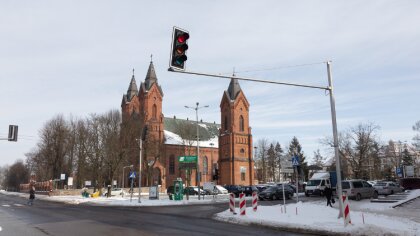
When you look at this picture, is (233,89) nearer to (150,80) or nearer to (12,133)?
(150,80)

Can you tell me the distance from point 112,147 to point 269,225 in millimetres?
40923

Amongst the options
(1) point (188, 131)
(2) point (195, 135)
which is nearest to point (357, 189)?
(1) point (188, 131)

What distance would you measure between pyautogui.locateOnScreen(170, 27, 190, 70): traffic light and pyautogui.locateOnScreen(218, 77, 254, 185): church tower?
6760 centimetres

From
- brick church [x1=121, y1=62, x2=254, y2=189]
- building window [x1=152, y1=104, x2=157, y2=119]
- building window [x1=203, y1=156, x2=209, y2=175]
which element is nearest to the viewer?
brick church [x1=121, y1=62, x2=254, y2=189]

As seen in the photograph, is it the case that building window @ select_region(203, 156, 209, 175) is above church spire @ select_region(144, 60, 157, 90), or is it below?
below

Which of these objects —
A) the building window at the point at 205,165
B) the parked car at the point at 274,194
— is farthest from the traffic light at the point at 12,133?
the building window at the point at 205,165

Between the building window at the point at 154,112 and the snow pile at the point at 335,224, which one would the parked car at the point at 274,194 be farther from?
the building window at the point at 154,112

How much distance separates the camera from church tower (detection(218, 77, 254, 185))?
253 feet

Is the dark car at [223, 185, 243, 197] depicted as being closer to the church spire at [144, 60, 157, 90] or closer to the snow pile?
the snow pile

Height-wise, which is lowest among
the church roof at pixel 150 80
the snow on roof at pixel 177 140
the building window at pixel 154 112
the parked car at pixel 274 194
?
the parked car at pixel 274 194

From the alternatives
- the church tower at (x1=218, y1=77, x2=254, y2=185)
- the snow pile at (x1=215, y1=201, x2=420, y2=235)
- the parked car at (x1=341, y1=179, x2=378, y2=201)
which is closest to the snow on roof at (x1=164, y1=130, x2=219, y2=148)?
the church tower at (x1=218, y1=77, x2=254, y2=185)

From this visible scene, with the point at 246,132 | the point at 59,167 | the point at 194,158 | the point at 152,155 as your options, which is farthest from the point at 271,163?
the point at 194,158

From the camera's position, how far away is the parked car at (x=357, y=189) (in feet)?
99.7

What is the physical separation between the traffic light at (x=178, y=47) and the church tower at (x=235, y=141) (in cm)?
6760
